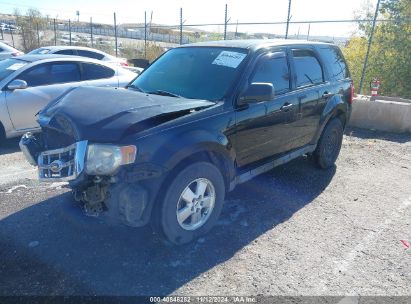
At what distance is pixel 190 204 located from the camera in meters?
3.47

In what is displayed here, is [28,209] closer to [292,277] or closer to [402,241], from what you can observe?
[292,277]

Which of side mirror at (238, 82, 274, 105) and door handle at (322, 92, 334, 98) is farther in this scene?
door handle at (322, 92, 334, 98)

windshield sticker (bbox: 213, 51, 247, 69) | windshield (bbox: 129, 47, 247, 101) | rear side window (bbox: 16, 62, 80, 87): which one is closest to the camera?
windshield (bbox: 129, 47, 247, 101)

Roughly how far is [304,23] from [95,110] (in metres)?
9.32

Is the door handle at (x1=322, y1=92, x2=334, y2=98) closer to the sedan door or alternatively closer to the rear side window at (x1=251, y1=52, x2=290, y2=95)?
the rear side window at (x1=251, y1=52, x2=290, y2=95)

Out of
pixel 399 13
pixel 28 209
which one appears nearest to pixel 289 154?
pixel 28 209

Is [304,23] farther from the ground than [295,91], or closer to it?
farther from the ground

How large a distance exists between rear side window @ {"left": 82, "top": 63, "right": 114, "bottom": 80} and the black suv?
3083mm

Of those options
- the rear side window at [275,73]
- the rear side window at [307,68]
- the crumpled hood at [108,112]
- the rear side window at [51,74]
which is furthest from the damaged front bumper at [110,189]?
the rear side window at [51,74]

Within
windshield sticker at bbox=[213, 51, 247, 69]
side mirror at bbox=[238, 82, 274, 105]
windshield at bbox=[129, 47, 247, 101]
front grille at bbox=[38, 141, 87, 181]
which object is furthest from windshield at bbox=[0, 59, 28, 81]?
side mirror at bbox=[238, 82, 274, 105]

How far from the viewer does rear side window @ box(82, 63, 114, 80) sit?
729cm

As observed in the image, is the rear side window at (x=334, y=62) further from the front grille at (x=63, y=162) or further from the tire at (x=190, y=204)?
the front grille at (x=63, y=162)

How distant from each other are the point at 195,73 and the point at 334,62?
2.62 meters

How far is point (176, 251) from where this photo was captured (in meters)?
3.45
